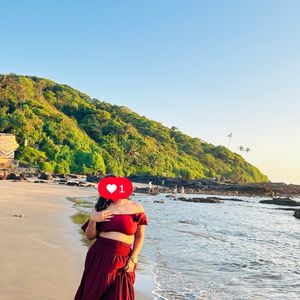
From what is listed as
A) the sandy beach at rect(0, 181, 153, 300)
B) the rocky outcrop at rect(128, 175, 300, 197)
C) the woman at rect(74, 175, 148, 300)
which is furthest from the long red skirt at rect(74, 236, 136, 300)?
the rocky outcrop at rect(128, 175, 300, 197)

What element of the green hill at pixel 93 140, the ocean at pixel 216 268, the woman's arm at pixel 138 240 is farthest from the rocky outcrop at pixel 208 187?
the woman's arm at pixel 138 240

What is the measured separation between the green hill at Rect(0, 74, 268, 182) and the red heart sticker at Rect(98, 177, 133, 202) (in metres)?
69.7

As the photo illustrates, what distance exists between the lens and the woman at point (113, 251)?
382 cm

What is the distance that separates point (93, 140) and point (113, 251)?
372 feet

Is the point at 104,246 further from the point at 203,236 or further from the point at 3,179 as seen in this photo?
the point at 3,179

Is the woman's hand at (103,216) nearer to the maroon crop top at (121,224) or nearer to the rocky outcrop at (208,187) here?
the maroon crop top at (121,224)

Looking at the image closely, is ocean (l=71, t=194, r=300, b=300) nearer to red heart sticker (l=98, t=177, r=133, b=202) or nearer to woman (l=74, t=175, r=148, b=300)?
woman (l=74, t=175, r=148, b=300)

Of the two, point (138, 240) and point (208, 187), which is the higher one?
point (208, 187)

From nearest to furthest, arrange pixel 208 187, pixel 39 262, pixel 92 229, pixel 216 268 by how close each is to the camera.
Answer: pixel 92 229, pixel 39 262, pixel 216 268, pixel 208 187

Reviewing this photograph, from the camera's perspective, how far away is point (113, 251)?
3867mm

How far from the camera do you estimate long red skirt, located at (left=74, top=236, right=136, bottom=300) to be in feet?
12.5

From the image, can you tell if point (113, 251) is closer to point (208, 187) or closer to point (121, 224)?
point (121, 224)

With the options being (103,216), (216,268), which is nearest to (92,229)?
(103,216)

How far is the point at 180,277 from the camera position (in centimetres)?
882
